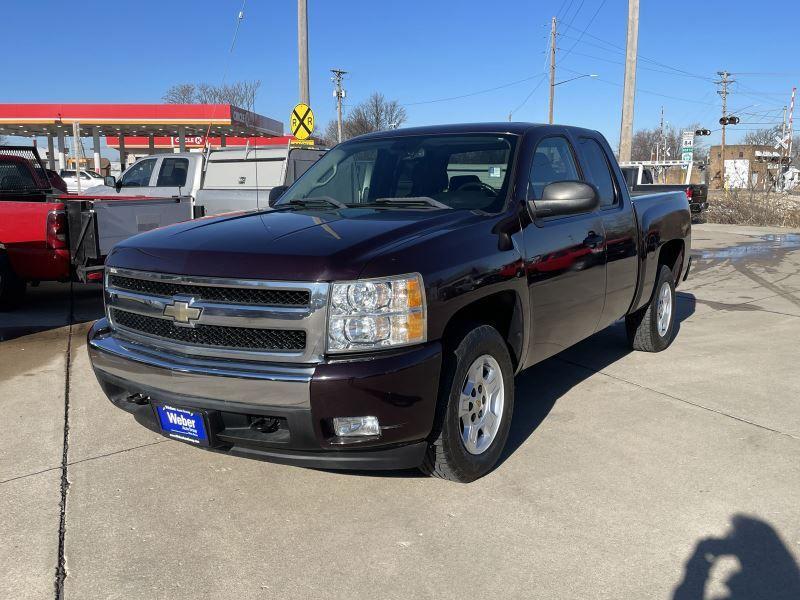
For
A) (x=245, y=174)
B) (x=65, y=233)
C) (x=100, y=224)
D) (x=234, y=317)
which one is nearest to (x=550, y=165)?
(x=234, y=317)

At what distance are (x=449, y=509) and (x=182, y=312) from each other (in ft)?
5.27

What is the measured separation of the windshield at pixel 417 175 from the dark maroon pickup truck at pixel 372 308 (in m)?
0.01

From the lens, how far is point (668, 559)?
9.92ft

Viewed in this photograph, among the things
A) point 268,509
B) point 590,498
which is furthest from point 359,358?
point 590,498

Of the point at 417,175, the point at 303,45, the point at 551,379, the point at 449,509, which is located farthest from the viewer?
the point at 303,45

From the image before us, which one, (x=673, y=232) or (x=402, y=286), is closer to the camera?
(x=402, y=286)

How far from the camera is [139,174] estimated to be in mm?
12750

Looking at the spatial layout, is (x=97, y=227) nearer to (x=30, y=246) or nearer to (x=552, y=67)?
(x=30, y=246)

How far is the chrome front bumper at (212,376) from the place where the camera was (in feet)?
9.80

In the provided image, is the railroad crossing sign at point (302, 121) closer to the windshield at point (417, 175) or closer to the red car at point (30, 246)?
the red car at point (30, 246)

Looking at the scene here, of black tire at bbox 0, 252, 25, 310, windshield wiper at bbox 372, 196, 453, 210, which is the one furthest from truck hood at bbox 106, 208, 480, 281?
black tire at bbox 0, 252, 25, 310

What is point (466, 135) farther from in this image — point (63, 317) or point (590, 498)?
point (63, 317)

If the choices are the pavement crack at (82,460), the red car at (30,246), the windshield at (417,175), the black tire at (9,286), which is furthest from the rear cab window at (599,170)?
the black tire at (9,286)

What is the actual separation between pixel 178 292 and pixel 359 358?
985mm
